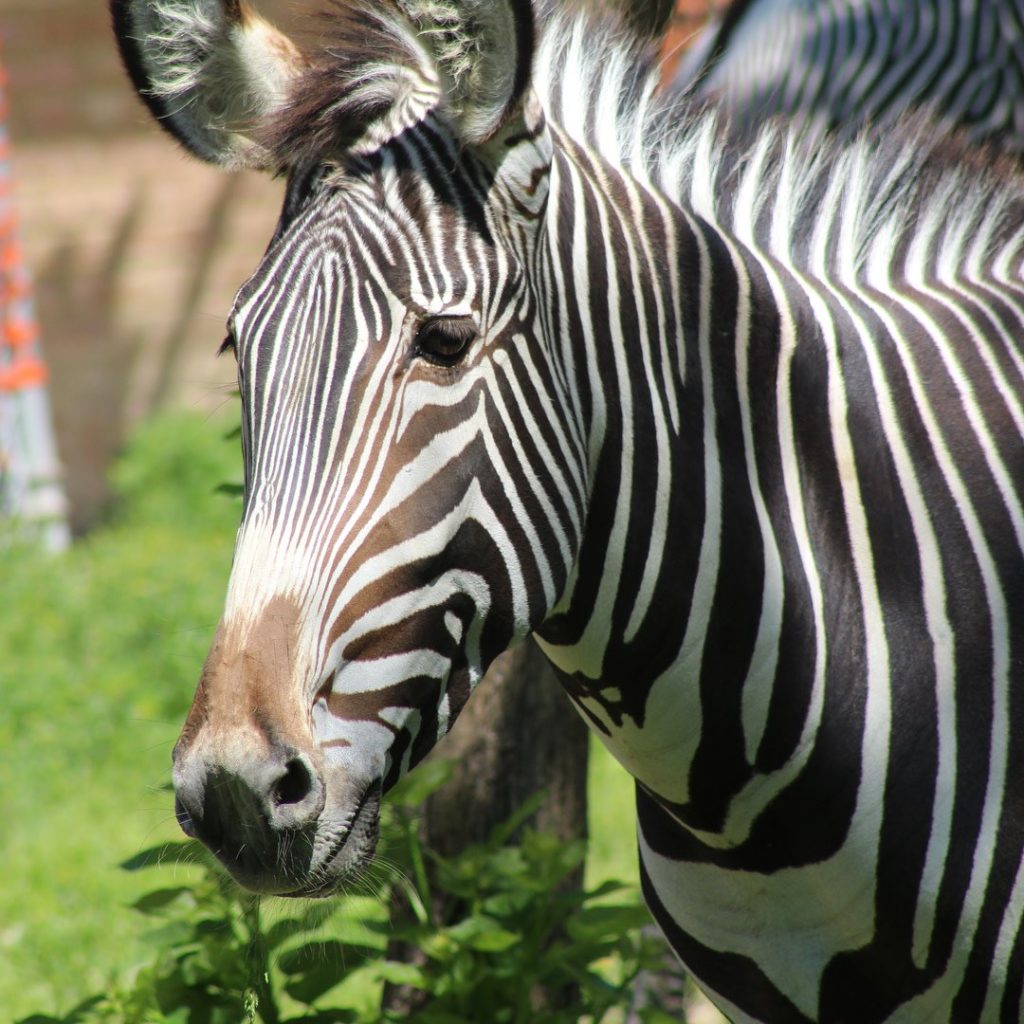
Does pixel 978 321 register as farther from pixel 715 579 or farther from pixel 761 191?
pixel 715 579

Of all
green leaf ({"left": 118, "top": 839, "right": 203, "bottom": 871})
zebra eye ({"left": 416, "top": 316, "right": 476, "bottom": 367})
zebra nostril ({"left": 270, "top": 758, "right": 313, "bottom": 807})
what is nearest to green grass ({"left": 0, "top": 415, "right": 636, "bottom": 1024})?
green leaf ({"left": 118, "top": 839, "right": 203, "bottom": 871})

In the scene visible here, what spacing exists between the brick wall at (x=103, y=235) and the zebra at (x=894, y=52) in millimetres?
5484

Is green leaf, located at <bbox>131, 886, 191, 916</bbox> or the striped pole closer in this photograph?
green leaf, located at <bbox>131, 886, 191, 916</bbox>

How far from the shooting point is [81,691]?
6469 millimetres

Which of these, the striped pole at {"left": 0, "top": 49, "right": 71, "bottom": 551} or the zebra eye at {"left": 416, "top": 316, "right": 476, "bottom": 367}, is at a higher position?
the zebra eye at {"left": 416, "top": 316, "right": 476, "bottom": 367}

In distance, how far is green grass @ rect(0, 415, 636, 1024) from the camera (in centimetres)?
477

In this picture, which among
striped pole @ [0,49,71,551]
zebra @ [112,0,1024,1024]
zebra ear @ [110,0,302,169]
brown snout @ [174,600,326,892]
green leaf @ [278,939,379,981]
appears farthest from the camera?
striped pole @ [0,49,71,551]

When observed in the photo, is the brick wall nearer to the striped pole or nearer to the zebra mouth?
the striped pole

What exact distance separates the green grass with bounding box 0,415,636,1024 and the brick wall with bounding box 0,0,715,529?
5.43 feet

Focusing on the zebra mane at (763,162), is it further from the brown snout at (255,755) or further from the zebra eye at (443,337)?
the brown snout at (255,755)

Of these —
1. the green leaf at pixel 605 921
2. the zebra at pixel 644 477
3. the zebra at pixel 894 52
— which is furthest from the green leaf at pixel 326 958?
the zebra at pixel 894 52

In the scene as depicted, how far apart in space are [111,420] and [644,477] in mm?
8672

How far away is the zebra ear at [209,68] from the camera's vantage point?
7.39ft

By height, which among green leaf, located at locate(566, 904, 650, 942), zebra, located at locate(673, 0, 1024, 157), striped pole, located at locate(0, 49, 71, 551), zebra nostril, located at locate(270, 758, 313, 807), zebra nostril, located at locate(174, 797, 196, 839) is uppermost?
zebra, located at locate(673, 0, 1024, 157)
